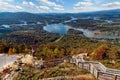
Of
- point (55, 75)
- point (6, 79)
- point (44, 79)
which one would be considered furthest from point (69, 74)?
point (6, 79)

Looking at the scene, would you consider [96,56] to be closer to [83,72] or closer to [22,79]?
[83,72]

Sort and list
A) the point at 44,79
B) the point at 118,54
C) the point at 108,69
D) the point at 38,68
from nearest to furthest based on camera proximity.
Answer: the point at 44,79, the point at 108,69, the point at 38,68, the point at 118,54

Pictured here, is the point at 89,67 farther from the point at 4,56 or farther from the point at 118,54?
the point at 4,56

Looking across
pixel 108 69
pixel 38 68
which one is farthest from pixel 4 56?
pixel 108 69

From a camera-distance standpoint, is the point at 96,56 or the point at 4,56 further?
the point at 4,56

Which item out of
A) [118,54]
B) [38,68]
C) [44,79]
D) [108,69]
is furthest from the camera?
[118,54]

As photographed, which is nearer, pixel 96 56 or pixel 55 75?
pixel 55 75

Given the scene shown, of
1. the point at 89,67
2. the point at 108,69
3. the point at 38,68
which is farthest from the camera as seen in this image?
the point at 38,68

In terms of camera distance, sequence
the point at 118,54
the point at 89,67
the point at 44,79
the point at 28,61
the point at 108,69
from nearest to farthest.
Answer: the point at 44,79, the point at 108,69, the point at 89,67, the point at 28,61, the point at 118,54

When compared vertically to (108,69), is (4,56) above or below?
below
